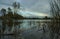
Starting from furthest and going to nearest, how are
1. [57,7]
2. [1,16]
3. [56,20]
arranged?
[1,16] → [56,20] → [57,7]

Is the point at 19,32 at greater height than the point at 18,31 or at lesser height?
lesser

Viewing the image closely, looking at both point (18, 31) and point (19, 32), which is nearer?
point (18, 31)

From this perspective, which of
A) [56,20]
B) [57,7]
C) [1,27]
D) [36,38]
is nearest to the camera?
[57,7]

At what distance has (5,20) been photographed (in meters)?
13.7

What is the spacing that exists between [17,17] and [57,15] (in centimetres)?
515

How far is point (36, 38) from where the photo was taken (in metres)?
10.5

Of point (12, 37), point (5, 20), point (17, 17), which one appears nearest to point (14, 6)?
point (17, 17)

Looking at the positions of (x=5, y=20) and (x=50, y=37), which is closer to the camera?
(x=50, y=37)

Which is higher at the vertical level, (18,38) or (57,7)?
(57,7)

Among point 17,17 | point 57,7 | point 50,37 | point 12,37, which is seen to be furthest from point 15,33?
point 57,7

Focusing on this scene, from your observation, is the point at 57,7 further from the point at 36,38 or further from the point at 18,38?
the point at 18,38

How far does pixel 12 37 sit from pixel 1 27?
7.94ft

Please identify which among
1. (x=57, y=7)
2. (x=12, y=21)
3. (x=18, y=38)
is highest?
(x=57, y=7)

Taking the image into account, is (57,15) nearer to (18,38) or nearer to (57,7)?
(57,7)
